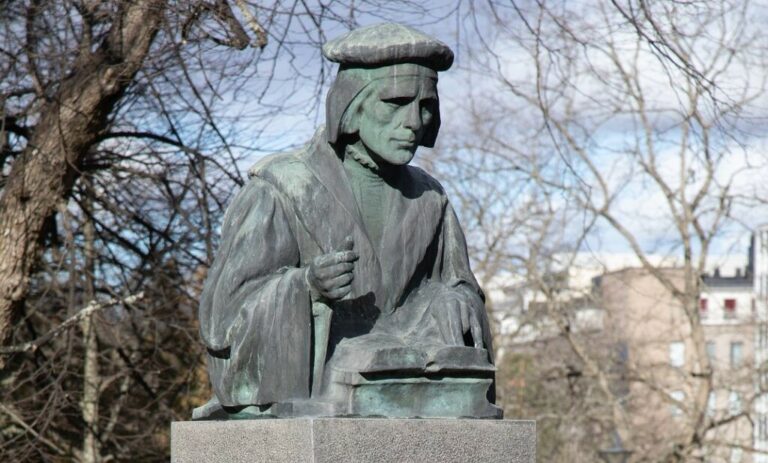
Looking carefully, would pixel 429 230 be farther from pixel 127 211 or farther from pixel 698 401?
pixel 698 401

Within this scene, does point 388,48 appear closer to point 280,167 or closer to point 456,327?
point 280,167

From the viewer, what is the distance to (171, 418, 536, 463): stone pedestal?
13.7 feet

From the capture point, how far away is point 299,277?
4.40 meters

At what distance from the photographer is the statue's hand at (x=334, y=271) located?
4301 mm

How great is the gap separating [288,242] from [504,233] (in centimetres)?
1802

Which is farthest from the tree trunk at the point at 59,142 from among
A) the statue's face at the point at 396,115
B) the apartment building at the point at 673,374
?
the apartment building at the point at 673,374

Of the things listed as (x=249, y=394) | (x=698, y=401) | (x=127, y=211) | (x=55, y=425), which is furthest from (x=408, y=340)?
(x=698, y=401)

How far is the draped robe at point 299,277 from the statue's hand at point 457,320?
38 mm

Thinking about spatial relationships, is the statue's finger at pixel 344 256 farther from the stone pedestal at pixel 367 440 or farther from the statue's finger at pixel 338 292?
the stone pedestal at pixel 367 440

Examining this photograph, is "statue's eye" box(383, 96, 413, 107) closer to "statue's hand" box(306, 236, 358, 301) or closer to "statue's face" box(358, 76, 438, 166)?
"statue's face" box(358, 76, 438, 166)

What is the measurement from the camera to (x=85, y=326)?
1277 cm

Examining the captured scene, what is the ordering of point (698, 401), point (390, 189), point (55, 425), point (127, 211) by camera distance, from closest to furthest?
point (390, 189)
point (127, 211)
point (55, 425)
point (698, 401)

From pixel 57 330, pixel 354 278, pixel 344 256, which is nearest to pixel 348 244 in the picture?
pixel 344 256

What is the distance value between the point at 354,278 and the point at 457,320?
38cm
